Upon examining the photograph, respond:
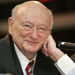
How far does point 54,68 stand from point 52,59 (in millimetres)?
87

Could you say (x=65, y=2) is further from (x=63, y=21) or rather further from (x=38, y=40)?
(x=38, y=40)

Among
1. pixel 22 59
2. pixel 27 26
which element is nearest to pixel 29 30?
pixel 27 26

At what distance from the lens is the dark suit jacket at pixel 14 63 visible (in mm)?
2188

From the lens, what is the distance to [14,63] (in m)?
2.23

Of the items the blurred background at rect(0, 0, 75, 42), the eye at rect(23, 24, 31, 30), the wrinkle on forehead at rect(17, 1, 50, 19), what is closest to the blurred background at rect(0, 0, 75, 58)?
the blurred background at rect(0, 0, 75, 42)

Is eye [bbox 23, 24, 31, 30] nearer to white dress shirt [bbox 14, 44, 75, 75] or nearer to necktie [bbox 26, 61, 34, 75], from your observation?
white dress shirt [bbox 14, 44, 75, 75]

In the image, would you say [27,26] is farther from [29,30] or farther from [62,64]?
[62,64]

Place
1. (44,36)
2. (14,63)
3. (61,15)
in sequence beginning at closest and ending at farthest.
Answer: (14,63)
(44,36)
(61,15)

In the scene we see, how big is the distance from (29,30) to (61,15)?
3.22 m

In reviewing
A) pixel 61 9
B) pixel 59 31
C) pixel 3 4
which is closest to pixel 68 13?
pixel 61 9

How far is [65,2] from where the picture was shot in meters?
5.15

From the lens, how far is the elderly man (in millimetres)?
2254

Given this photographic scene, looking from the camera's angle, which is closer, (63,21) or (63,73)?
(63,73)

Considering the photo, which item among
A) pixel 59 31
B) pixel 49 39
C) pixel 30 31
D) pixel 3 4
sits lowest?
pixel 59 31
